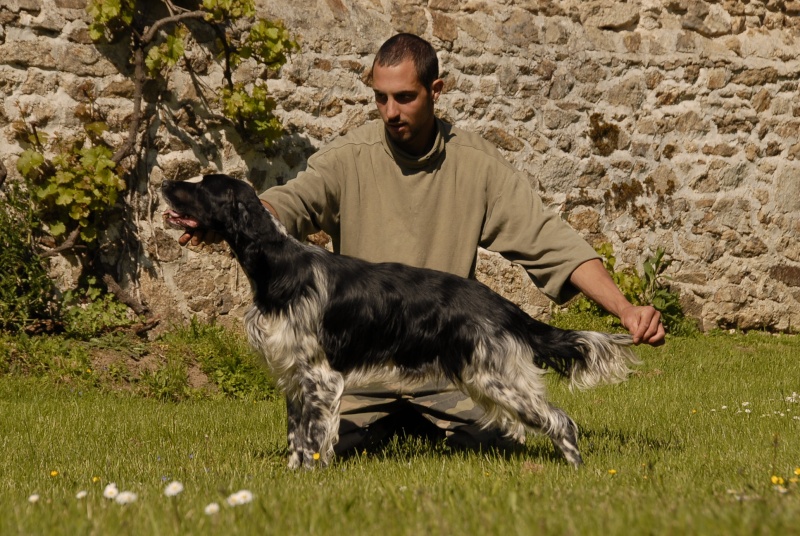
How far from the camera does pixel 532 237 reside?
4.88 meters

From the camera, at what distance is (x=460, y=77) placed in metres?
9.34

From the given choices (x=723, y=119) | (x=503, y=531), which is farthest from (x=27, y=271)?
(x=723, y=119)

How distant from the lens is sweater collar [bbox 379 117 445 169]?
4996 mm

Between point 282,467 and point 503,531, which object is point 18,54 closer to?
point 282,467

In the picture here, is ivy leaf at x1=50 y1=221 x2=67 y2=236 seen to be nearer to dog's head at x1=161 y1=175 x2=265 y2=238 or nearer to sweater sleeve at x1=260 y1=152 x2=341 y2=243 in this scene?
sweater sleeve at x1=260 y1=152 x2=341 y2=243

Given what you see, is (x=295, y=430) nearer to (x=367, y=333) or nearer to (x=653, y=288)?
(x=367, y=333)

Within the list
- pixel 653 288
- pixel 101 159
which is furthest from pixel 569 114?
pixel 101 159

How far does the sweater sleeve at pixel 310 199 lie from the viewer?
4.63 m

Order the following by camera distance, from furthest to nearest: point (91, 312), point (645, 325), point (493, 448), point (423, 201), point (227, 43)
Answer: point (227, 43) < point (91, 312) < point (423, 201) < point (493, 448) < point (645, 325)

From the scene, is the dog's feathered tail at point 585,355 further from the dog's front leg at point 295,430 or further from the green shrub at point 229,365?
the green shrub at point 229,365

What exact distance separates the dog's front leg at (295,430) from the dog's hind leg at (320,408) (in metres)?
0.08

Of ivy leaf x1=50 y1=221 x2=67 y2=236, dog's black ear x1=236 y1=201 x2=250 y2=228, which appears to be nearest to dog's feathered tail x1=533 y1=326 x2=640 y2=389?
dog's black ear x1=236 y1=201 x2=250 y2=228

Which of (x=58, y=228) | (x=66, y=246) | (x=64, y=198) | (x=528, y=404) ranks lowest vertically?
(x=66, y=246)

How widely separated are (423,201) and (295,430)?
4.44 ft
